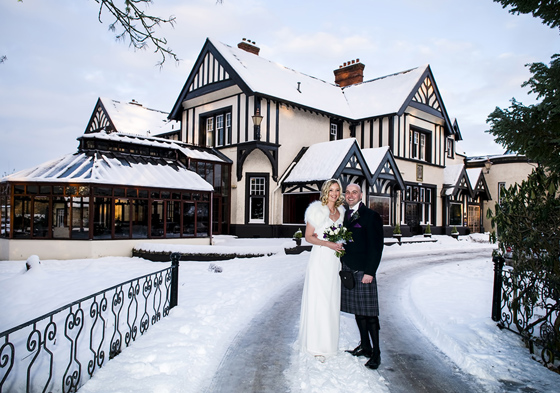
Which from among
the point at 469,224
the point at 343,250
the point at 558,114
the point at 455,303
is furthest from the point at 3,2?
the point at 469,224

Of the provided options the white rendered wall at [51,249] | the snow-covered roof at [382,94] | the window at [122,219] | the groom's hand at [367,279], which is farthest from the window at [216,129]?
the groom's hand at [367,279]

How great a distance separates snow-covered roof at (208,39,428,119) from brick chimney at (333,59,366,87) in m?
1.55

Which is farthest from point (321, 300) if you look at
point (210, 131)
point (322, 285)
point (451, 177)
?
point (451, 177)

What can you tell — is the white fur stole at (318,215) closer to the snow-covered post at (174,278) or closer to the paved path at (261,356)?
the paved path at (261,356)

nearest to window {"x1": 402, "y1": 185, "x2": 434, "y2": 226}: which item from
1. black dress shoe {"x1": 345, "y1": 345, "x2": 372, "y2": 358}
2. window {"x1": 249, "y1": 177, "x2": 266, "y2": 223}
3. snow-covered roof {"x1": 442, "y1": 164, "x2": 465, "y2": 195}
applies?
snow-covered roof {"x1": 442, "y1": 164, "x2": 465, "y2": 195}

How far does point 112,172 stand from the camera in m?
14.5

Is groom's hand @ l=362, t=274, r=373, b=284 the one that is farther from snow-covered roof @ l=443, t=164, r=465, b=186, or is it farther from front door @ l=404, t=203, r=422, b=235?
snow-covered roof @ l=443, t=164, r=465, b=186

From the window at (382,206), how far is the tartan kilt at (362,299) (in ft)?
57.0

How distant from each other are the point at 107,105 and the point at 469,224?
29.8 meters

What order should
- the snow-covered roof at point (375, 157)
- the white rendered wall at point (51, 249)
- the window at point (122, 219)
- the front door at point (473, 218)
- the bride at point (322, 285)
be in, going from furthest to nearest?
1. the front door at point (473, 218)
2. the snow-covered roof at point (375, 157)
3. the window at point (122, 219)
4. the white rendered wall at point (51, 249)
5. the bride at point (322, 285)

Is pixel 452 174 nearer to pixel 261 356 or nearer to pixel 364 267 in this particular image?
pixel 364 267

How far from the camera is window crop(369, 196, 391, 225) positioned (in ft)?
71.4

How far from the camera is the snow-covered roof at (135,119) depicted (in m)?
28.0

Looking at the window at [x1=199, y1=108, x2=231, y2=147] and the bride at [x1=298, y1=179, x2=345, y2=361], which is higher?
the window at [x1=199, y1=108, x2=231, y2=147]
